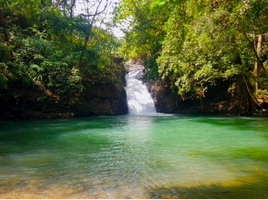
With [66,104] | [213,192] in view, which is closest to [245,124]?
[213,192]

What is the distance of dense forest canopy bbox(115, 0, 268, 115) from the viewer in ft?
23.1

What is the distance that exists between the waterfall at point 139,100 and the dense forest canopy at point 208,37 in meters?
3.46

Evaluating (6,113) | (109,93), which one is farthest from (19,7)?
(109,93)

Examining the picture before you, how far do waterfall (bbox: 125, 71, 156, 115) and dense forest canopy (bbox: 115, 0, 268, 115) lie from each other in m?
3.46

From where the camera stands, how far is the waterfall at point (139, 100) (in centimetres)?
2078

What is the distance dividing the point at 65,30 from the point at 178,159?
53.3ft

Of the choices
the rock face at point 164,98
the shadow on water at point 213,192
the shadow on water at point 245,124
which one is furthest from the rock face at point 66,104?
the shadow on water at point 213,192

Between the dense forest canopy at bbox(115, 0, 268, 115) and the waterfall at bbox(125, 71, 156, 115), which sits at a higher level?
the dense forest canopy at bbox(115, 0, 268, 115)

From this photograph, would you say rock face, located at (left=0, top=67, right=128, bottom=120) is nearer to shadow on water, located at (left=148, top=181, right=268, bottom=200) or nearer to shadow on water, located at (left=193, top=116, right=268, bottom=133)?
shadow on water, located at (left=193, top=116, right=268, bottom=133)

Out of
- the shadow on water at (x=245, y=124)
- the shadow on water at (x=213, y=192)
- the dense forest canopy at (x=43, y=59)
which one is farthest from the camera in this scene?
the dense forest canopy at (x=43, y=59)

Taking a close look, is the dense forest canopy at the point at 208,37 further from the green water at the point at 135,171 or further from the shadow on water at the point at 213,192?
the shadow on water at the point at 213,192

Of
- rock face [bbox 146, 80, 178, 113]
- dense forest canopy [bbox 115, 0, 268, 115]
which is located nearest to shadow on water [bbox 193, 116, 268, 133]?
dense forest canopy [bbox 115, 0, 268, 115]

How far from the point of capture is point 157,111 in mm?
21250

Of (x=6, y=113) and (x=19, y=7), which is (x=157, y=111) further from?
(x=19, y=7)
